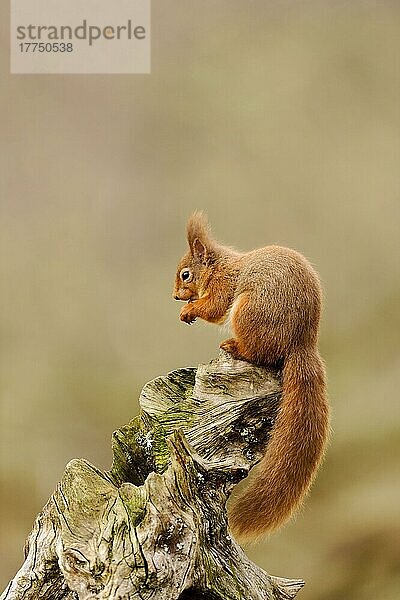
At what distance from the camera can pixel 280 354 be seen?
1.57 m

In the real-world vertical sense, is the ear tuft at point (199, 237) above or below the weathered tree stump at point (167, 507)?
above

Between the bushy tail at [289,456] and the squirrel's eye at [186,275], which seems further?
the squirrel's eye at [186,275]

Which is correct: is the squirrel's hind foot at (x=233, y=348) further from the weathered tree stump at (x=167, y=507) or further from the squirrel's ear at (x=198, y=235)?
the squirrel's ear at (x=198, y=235)

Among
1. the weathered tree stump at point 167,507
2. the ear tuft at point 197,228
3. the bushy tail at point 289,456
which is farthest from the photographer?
the ear tuft at point 197,228

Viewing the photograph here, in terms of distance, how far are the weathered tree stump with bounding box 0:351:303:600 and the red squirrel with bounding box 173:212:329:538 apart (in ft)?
0.12

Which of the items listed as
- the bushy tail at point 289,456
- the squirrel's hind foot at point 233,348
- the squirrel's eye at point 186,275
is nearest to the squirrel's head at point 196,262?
the squirrel's eye at point 186,275

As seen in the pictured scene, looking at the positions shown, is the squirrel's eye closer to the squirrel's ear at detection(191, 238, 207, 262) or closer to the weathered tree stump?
the squirrel's ear at detection(191, 238, 207, 262)

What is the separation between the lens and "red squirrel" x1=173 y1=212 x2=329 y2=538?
1.51 meters

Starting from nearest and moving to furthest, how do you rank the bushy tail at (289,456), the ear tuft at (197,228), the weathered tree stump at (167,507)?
the weathered tree stump at (167,507) < the bushy tail at (289,456) < the ear tuft at (197,228)

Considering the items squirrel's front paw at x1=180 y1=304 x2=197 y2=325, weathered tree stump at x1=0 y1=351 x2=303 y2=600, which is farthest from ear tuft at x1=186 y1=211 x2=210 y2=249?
weathered tree stump at x1=0 y1=351 x2=303 y2=600

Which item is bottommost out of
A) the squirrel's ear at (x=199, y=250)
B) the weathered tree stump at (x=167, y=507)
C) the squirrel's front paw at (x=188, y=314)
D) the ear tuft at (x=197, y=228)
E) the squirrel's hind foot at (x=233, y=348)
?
the weathered tree stump at (x=167, y=507)

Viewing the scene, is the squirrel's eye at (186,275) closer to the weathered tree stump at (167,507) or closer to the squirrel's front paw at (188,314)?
the squirrel's front paw at (188,314)

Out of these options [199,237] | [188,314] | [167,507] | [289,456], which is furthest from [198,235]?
[167,507]

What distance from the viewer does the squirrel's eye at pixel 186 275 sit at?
1.70 m
